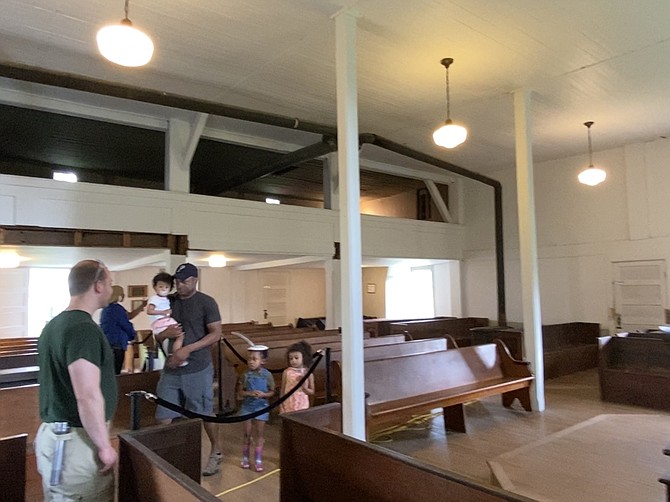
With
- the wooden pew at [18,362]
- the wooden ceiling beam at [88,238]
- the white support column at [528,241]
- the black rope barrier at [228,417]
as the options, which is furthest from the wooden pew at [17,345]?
the white support column at [528,241]

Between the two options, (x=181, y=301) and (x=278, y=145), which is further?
(x=278, y=145)

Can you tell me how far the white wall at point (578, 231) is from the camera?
29.6ft

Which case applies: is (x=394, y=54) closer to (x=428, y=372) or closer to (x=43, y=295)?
(x=428, y=372)

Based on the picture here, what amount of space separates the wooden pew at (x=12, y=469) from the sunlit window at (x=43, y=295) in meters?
9.45

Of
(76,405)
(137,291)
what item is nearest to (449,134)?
(76,405)

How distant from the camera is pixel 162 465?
2.13m

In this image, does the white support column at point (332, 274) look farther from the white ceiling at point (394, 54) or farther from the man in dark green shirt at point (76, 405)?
the man in dark green shirt at point (76, 405)

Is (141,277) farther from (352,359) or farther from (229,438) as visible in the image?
(352,359)

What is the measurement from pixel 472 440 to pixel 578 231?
248 inches

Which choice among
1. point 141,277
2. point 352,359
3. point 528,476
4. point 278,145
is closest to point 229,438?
point 352,359

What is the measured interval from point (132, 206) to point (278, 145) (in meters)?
2.83

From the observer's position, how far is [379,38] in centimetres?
518

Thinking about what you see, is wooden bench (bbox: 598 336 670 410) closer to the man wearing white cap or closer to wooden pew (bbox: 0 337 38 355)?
the man wearing white cap

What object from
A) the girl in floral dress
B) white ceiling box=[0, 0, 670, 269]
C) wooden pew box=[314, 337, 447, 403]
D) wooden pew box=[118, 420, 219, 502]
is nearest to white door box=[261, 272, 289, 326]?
white ceiling box=[0, 0, 670, 269]
